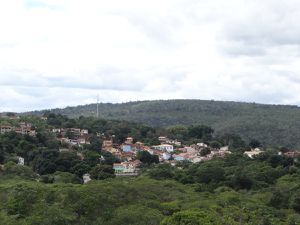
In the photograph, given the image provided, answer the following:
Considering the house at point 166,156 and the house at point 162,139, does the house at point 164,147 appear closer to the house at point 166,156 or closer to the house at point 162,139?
the house at point 166,156

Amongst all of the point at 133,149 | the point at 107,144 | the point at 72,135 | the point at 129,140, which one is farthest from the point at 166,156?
the point at 72,135

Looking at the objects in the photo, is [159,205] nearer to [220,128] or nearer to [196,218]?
[196,218]

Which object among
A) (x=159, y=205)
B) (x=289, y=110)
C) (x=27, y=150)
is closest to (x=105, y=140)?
(x=27, y=150)

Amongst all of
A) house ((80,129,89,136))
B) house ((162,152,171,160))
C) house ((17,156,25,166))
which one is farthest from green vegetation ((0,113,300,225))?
house ((162,152,171,160))

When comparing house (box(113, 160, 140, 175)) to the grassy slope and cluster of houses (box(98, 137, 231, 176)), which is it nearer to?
cluster of houses (box(98, 137, 231, 176))

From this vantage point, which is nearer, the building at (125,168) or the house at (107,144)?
the building at (125,168)

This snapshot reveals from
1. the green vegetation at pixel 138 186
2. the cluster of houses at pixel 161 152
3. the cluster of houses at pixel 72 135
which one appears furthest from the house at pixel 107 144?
the cluster of houses at pixel 72 135

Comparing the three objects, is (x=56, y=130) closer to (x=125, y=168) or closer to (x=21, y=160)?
(x=125, y=168)
